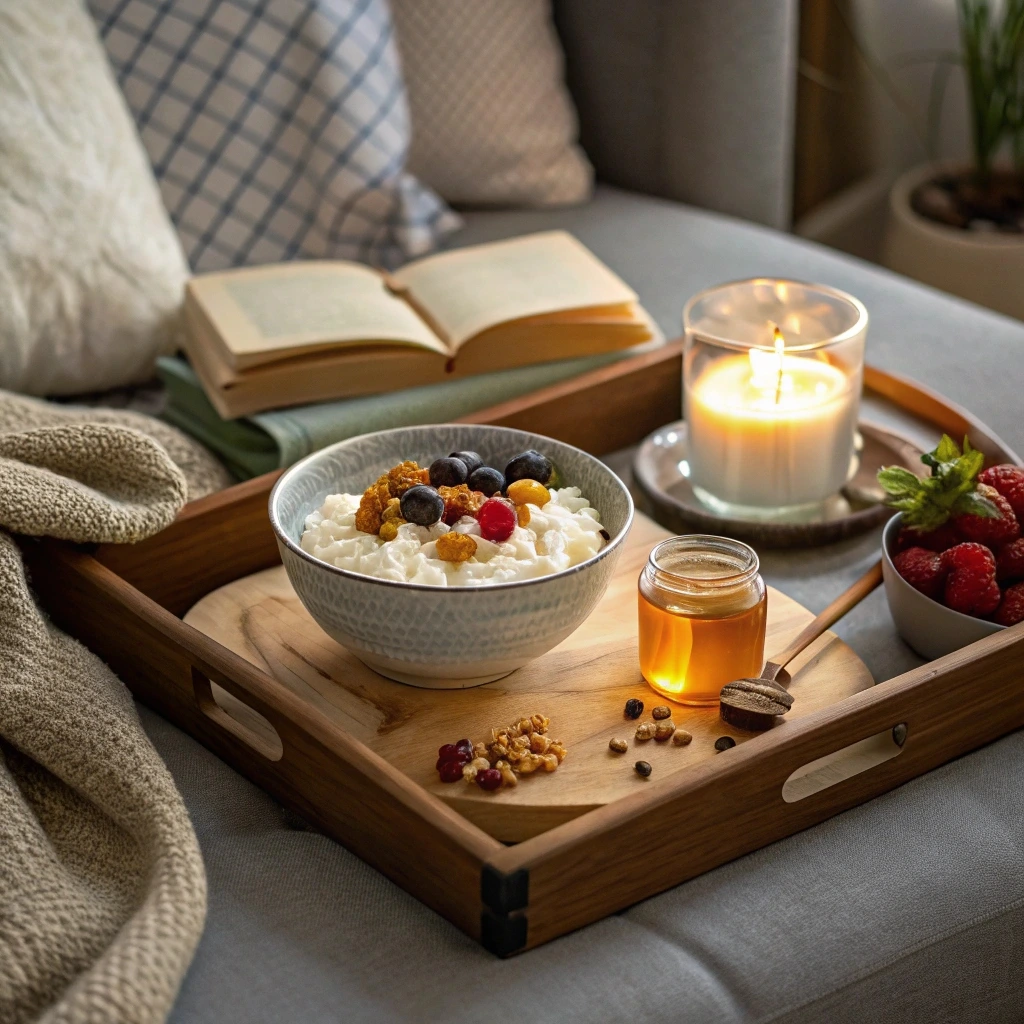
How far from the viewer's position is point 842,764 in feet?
2.73

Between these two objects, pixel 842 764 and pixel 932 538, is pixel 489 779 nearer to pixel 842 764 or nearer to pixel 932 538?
pixel 842 764

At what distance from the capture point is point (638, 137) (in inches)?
78.2

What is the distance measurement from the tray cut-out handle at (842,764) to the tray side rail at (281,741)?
0.76 feet

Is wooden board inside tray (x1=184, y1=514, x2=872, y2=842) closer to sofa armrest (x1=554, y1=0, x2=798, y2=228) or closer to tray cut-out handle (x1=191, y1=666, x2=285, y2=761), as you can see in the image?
tray cut-out handle (x1=191, y1=666, x2=285, y2=761)

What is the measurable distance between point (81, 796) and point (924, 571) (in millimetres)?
613

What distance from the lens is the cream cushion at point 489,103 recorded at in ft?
5.83

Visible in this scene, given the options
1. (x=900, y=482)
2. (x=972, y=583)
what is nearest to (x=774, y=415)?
(x=900, y=482)

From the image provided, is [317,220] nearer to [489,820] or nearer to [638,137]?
[638,137]

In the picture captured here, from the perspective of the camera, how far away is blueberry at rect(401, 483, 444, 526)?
2.77ft

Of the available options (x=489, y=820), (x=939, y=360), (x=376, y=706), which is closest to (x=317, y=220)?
(x=939, y=360)

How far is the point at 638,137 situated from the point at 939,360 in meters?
0.80

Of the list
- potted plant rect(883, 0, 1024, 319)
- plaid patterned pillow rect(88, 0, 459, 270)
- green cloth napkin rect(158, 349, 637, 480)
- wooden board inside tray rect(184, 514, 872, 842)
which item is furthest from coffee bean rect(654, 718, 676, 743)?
potted plant rect(883, 0, 1024, 319)

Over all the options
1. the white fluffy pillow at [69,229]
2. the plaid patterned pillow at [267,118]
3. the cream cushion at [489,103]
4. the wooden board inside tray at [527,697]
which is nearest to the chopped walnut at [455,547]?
the wooden board inside tray at [527,697]

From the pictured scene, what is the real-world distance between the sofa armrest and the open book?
→ 0.63 meters
